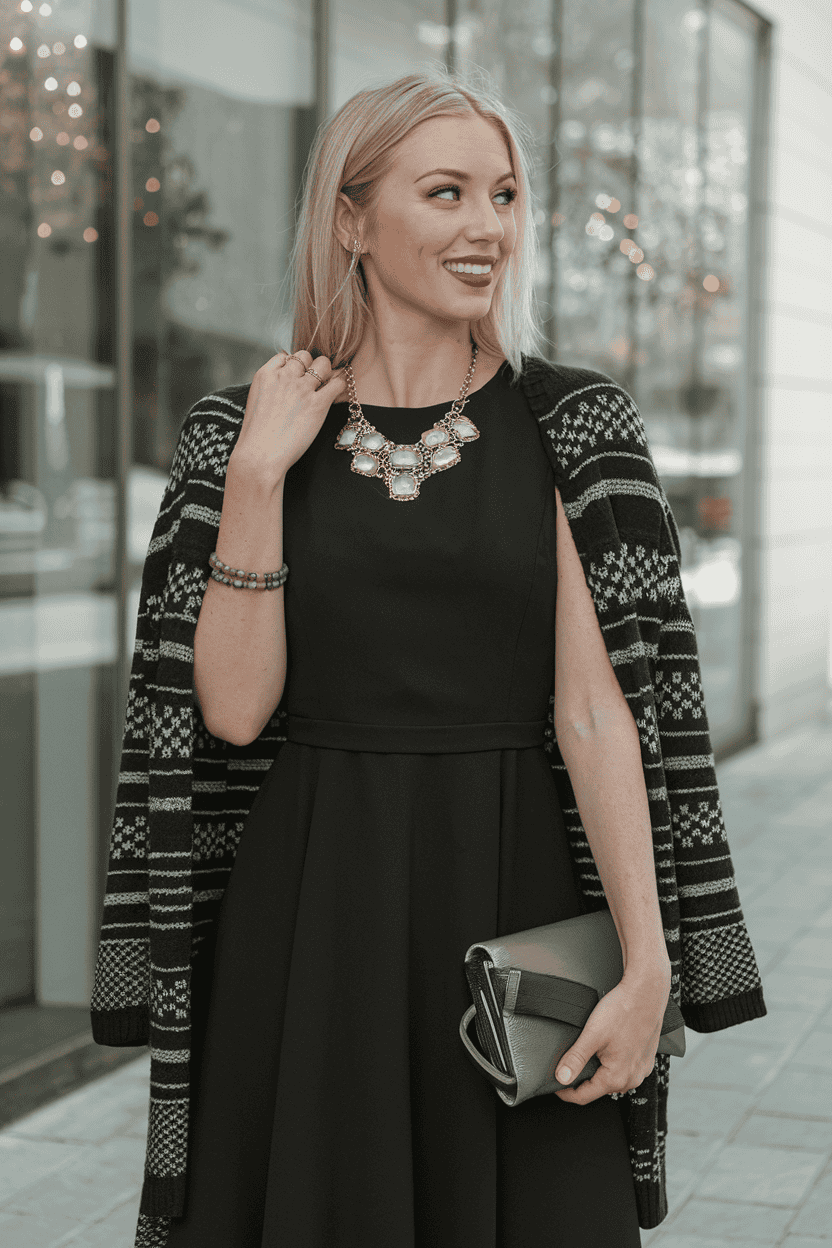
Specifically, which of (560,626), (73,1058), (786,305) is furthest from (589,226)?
(560,626)

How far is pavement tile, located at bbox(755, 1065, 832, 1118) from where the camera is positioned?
4.16 m

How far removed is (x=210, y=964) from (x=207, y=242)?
3001mm

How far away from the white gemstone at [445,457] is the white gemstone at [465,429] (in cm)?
3

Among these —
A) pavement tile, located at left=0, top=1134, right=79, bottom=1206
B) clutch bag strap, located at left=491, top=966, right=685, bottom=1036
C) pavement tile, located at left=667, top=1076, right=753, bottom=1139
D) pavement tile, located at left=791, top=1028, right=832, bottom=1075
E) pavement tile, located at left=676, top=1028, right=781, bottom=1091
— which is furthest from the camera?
pavement tile, located at left=791, top=1028, right=832, bottom=1075

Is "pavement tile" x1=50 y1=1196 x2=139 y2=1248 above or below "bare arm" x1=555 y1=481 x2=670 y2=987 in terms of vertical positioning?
below

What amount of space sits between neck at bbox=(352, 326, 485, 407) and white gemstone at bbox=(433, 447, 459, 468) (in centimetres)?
8

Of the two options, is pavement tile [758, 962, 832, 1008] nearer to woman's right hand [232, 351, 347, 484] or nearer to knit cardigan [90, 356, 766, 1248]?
knit cardigan [90, 356, 766, 1248]

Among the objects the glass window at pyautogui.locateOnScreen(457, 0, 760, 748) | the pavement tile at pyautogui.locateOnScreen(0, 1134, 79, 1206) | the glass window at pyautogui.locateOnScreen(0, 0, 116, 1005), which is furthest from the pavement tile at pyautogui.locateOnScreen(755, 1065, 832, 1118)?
the glass window at pyautogui.locateOnScreen(457, 0, 760, 748)

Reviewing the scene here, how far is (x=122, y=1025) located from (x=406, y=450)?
0.87 metres

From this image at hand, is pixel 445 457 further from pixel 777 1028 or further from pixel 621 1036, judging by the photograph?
pixel 777 1028

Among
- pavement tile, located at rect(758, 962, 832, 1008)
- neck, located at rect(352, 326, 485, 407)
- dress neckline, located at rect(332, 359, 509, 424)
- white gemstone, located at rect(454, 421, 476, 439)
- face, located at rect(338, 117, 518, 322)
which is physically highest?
face, located at rect(338, 117, 518, 322)

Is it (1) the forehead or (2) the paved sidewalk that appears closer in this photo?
(1) the forehead

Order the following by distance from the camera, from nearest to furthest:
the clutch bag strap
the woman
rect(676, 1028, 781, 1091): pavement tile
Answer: the clutch bag strap < the woman < rect(676, 1028, 781, 1091): pavement tile

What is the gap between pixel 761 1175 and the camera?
147 inches
